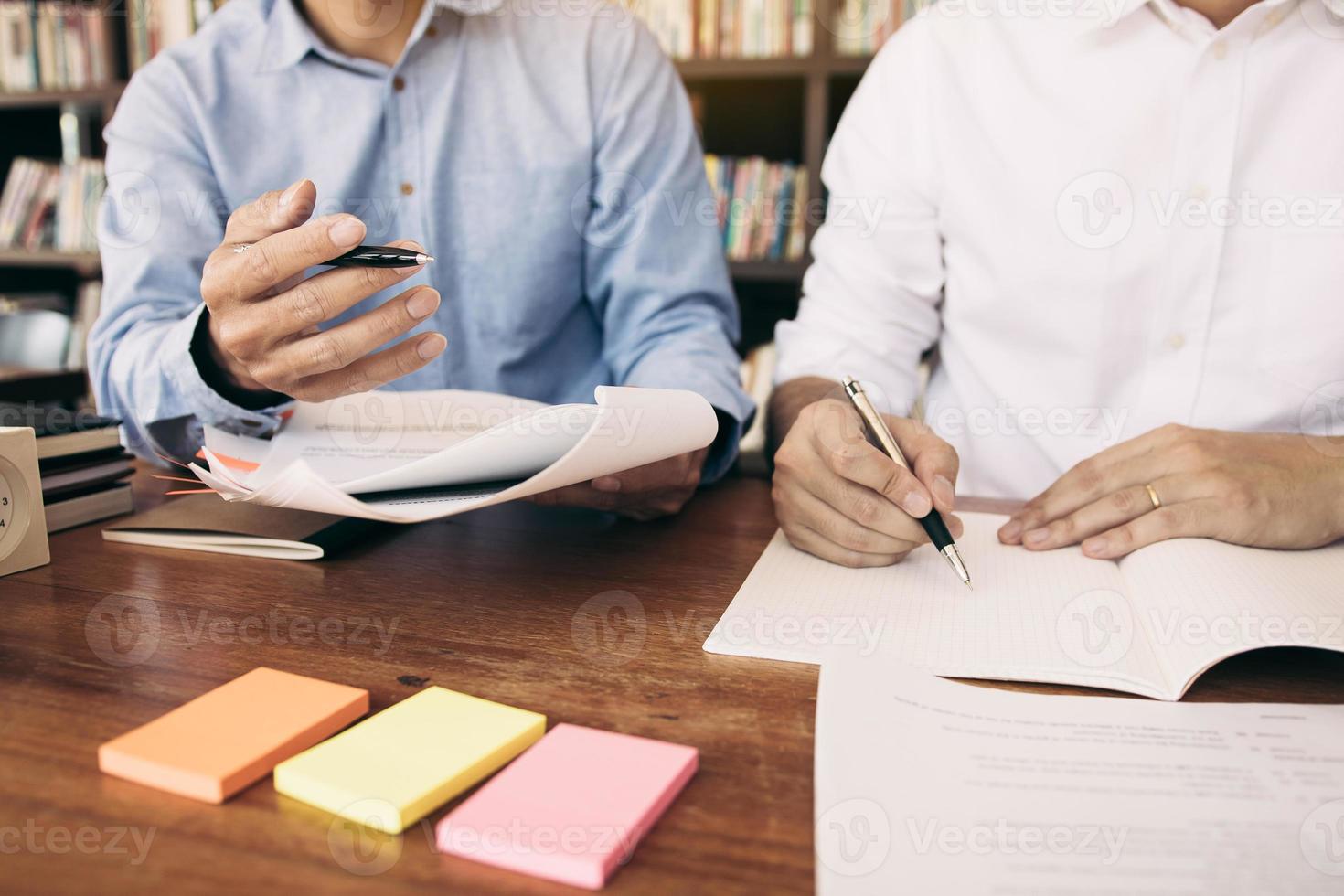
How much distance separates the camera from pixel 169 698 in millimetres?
498

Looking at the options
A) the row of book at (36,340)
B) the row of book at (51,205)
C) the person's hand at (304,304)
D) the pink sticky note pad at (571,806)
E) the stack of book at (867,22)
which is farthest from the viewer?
the row of book at (51,205)

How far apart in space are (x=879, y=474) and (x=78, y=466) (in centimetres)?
67

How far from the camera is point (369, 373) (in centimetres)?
73

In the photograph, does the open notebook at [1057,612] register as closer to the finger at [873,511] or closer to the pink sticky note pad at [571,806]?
the finger at [873,511]

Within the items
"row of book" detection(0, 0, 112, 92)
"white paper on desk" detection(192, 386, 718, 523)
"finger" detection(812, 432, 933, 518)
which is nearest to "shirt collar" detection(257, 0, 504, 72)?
"white paper on desk" detection(192, 386, 718, 523)

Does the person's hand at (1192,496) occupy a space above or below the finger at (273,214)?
below

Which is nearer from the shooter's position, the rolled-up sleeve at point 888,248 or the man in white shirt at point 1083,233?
the man in white shirt at point 1083,233

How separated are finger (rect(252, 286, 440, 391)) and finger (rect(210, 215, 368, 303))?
0.05m

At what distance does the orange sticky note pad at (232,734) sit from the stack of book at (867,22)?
2.00m

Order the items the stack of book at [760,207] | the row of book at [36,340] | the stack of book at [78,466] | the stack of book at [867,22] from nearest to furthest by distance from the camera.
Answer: the stack of book at [78,466] < the stack of book at [867,22] < the stack of book at [760,207] < the row of book at [36,340]

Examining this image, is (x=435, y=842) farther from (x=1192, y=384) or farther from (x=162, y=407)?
(x=1192, y=384)

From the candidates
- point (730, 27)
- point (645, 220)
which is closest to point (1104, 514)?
point (645, 220)

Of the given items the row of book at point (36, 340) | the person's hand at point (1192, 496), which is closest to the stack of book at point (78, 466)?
the person's hand at point (1192, 496)

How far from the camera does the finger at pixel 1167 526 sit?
2.27ft
